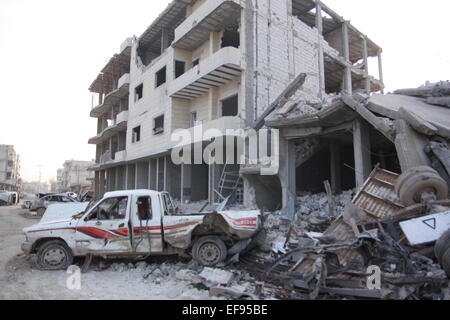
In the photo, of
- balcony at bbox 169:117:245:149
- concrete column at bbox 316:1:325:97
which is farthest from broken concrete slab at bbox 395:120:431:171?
concrete column at bbox 316:1:325:97

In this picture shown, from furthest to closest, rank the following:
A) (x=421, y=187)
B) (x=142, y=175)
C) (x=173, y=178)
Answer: (x=142, y=175), (x=173, y=178), (x=421, y=187)

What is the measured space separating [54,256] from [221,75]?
12.6 m

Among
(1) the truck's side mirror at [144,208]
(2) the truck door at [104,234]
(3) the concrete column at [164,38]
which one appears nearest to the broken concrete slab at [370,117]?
(1) the truck's side mirror at [144,208]

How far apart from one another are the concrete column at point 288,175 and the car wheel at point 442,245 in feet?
20.6

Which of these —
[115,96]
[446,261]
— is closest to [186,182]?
[115,96]

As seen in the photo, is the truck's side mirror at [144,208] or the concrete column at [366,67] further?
the concrete column at [366,67]

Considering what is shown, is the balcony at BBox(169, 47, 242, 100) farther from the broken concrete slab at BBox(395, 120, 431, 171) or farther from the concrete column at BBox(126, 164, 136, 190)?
the concrete column at BBox(126, 164, 136, 190)

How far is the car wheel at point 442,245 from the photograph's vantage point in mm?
4916

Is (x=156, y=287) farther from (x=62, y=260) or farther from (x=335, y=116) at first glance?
(x=335, y=116)

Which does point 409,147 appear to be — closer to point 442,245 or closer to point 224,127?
point 442,245

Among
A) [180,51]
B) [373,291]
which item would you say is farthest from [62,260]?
[180,51]

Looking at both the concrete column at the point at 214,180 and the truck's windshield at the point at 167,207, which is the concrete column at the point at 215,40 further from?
the truck's windshield at the point at 167,207

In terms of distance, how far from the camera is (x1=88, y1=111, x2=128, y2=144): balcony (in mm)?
26480

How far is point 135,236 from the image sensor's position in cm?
661
